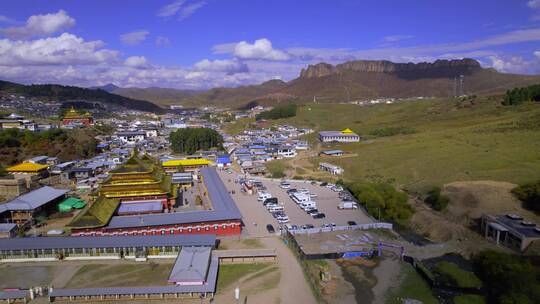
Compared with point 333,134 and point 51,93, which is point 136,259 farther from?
point 51,93

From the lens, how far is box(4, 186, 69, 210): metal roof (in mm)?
34156

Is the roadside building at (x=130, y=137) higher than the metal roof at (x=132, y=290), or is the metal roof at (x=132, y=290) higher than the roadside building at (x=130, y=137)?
the roadside building at (x=130, y=137)

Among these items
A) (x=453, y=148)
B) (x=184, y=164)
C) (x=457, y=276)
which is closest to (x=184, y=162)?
(x=184, y=164)

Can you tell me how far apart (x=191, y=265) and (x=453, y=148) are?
4306 centimetres

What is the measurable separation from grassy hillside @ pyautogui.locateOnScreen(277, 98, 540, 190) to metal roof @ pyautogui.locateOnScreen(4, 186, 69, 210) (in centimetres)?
3322

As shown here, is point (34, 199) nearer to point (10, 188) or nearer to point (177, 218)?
point (10, 188)

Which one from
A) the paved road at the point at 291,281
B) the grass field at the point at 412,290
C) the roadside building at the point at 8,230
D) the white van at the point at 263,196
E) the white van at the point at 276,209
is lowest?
the grass field at the point at 412,290

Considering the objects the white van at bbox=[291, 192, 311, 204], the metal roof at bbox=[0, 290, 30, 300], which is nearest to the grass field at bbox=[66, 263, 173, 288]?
the metal roof at bbox=[0, 290, 30, 300]

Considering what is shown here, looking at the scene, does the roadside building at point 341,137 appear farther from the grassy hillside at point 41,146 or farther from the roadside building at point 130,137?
the grassy hillside at point 41,146

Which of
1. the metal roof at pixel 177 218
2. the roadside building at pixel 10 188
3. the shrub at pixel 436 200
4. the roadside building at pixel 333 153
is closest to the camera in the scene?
the metal roof at pixel 177 218

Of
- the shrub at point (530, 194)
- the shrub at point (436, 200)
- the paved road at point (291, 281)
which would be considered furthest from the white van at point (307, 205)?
the shrub at point (530, 194)

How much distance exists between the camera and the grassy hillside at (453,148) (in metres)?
44.1

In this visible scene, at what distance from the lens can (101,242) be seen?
26438mm

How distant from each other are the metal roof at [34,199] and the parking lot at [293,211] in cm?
1785
